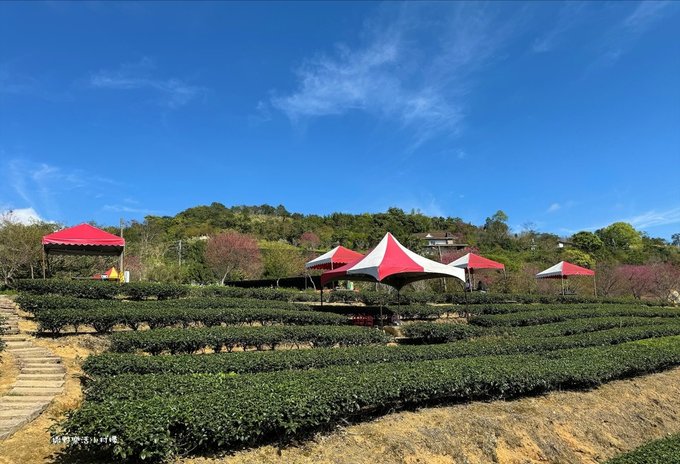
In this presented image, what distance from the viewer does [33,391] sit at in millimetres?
5691

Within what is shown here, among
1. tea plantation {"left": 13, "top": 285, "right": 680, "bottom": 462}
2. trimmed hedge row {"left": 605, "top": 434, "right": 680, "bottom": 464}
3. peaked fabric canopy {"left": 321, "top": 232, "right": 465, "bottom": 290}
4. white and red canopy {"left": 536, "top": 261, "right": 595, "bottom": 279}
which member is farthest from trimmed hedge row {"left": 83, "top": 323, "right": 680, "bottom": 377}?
white and red canopy {"left": 536, "top": 261, "right": 595, "bottom": 279}

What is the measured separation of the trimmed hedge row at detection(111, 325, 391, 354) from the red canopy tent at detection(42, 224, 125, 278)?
22.0ft

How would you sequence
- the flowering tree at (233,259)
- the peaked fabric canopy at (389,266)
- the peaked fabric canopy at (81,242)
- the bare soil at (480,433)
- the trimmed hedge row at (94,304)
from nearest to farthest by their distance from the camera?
the bare soil at (480,433) < the trimmed hedge row at (94,304) < the peaked fabric canopy at (389,266) < the peaked fabric canopy at (81,242) < the flowering tree at (233,259)

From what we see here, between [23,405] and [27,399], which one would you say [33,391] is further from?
[23,405]

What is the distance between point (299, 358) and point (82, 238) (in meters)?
9.67

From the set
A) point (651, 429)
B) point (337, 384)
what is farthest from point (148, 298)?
point (651, 429)

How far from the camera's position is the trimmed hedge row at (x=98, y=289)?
36.4 ft

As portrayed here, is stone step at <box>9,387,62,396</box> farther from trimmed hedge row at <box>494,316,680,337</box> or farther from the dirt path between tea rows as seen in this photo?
trimmed hedge row at <box>494,316,680,337</box>

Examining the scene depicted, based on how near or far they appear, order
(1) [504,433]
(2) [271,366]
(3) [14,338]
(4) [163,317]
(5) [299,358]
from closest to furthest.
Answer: (1) [504,433]
(2) [271,366]
(5) [299,358]
(3) [14,338]
(4) [163,317]

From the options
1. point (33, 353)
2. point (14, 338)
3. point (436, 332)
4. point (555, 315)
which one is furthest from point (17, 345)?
point (555, 315)

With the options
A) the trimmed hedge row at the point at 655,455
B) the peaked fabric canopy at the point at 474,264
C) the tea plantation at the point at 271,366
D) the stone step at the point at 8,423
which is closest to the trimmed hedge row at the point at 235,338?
the tea plantation at the point at 271,366

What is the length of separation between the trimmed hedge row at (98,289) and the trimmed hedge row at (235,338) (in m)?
4.46

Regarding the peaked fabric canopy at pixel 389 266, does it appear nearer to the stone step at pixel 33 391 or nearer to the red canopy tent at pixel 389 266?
the red canopy tent at pixel 389 266

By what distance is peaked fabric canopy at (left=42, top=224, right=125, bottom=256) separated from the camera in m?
13.1
